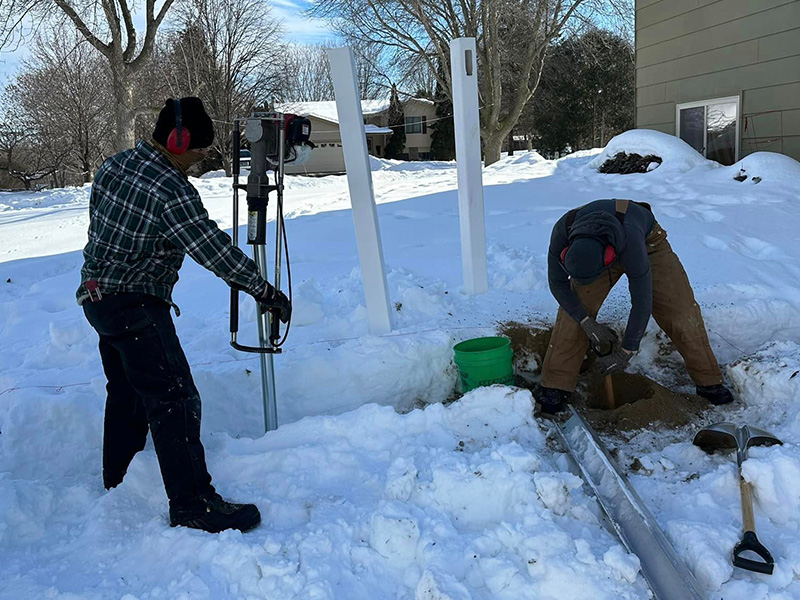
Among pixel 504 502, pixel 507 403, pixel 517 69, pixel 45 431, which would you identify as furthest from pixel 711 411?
pixel 517 69

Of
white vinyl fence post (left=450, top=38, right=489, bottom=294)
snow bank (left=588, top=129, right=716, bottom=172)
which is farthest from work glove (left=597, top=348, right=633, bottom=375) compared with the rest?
snow bank (left=588, top=129, right=716, bottom=172)

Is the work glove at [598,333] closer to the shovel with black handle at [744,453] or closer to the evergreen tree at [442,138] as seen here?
the shovel with black handle at [744,453]

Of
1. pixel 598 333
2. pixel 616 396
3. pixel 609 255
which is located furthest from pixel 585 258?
pixel 616 396

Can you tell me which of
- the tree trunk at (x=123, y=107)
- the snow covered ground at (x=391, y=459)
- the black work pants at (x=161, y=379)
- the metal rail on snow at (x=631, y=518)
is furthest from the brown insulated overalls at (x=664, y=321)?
the tree trunk at (x=123, y=107)

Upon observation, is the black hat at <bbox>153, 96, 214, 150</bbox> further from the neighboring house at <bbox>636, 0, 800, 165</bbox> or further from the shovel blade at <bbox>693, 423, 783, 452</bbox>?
the neighboring house at <bbox>636, 0, 800, 165</bbox>

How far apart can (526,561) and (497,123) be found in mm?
19413

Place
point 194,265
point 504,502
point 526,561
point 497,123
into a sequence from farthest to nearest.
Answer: point 497,123, point 194,265, point 504,502, point 526,561

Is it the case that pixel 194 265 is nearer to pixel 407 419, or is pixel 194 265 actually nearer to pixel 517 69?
pixel 407 419

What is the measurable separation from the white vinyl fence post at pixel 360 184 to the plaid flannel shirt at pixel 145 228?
5.01ft

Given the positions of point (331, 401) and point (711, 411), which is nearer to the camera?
point (711, 411)

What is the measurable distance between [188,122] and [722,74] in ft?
35.5

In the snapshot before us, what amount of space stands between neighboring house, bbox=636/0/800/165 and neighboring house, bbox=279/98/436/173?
2035 cm

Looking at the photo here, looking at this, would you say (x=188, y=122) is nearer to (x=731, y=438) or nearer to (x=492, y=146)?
(x=731, y=438)

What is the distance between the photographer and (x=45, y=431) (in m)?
3.61
